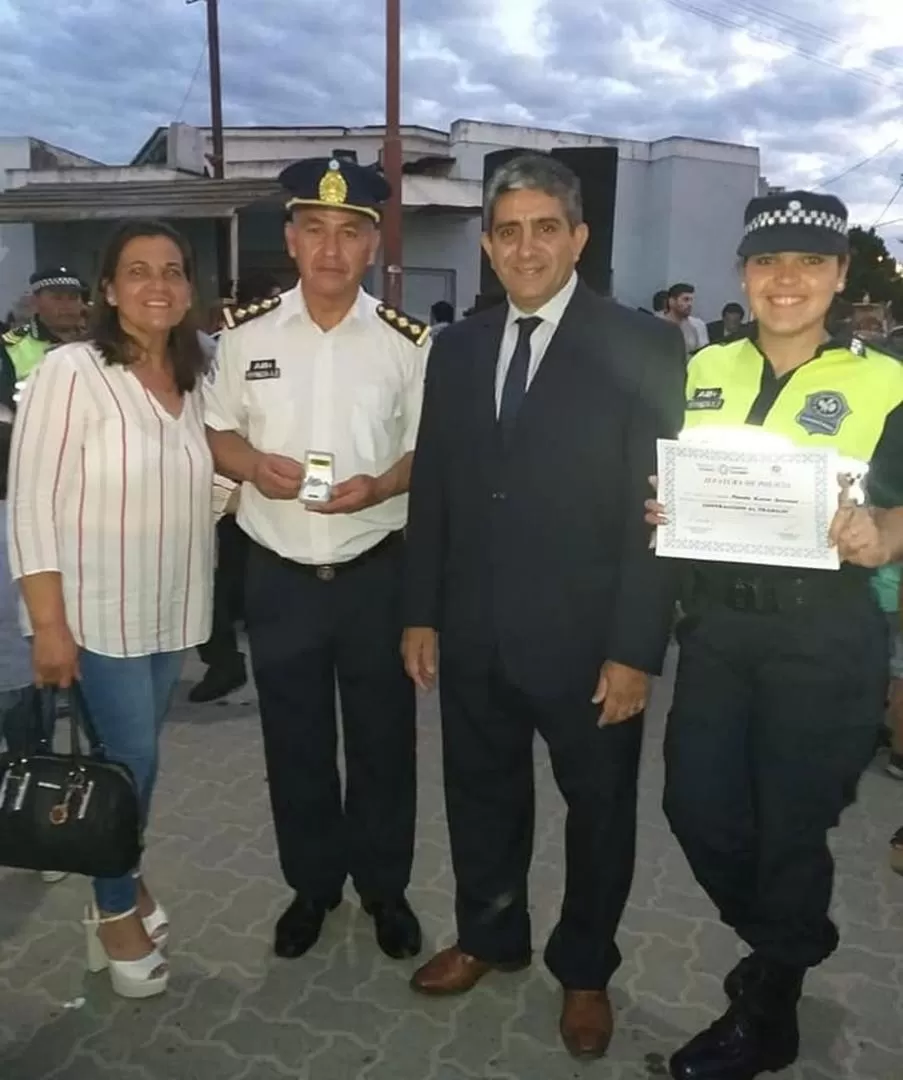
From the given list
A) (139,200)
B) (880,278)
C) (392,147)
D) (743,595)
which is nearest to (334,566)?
(743,595)

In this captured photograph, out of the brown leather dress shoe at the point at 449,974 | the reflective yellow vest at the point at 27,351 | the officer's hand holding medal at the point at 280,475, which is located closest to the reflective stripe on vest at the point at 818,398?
the officer's hand holding medal at the point at 280,475

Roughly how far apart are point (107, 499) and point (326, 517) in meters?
0.57

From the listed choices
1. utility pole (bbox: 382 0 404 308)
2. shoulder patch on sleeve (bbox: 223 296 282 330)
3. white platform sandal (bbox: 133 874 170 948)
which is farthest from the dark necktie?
utility pole (bbox: 382 0 404 308)

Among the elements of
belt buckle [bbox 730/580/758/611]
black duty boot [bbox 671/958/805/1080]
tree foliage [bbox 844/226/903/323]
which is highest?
tree foliage [bbox 844/226/903/323]

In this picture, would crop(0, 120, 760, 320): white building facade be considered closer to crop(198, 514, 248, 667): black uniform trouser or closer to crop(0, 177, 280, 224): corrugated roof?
crop(0, 177, 280, 224): corrugated roof

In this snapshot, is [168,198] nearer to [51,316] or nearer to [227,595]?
[51,316]

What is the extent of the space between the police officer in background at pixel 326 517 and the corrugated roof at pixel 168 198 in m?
8.63

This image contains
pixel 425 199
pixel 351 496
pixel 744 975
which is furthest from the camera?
pixel 425 199

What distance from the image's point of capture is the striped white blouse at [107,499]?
7.73ft

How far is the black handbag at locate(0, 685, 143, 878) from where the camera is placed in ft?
7.83

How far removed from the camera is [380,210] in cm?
277

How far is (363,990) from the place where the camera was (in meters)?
2.79

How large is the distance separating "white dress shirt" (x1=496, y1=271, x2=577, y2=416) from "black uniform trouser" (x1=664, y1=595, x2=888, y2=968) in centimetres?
70

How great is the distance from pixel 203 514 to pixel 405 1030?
143cm
